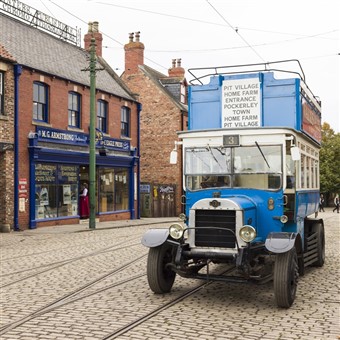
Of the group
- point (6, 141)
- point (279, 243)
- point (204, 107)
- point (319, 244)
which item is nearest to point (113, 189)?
point (6, 141)

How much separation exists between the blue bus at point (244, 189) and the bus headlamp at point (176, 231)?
0.05 feet

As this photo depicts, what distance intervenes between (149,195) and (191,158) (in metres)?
22.7

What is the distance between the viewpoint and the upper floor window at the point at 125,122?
2808 cm

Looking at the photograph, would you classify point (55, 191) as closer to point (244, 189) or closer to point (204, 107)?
point (204, 107)

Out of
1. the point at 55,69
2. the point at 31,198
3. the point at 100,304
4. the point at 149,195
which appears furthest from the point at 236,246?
the point at 149,195

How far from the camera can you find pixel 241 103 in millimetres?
9773

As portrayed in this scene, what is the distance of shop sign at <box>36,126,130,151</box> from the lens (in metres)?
21.4

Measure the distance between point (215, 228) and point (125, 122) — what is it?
21314 mm

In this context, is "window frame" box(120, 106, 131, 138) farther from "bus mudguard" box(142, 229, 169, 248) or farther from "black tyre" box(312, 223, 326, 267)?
"bus mudguard" box(142, 229, 169, 248)

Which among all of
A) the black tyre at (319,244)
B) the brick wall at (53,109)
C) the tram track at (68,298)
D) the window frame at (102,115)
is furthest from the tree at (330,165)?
the tram track at (68,298)

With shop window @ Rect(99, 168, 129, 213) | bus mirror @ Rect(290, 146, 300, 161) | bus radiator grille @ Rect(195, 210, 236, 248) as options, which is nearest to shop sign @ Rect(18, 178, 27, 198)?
shop window @ Rect(99, 168, 129, 213)

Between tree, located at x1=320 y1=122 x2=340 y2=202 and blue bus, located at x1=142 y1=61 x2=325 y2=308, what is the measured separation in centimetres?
4713

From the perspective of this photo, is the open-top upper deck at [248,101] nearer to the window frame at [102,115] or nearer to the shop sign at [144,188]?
the window frame at [102,115]

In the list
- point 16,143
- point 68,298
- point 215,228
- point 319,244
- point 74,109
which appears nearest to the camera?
point 215,228
